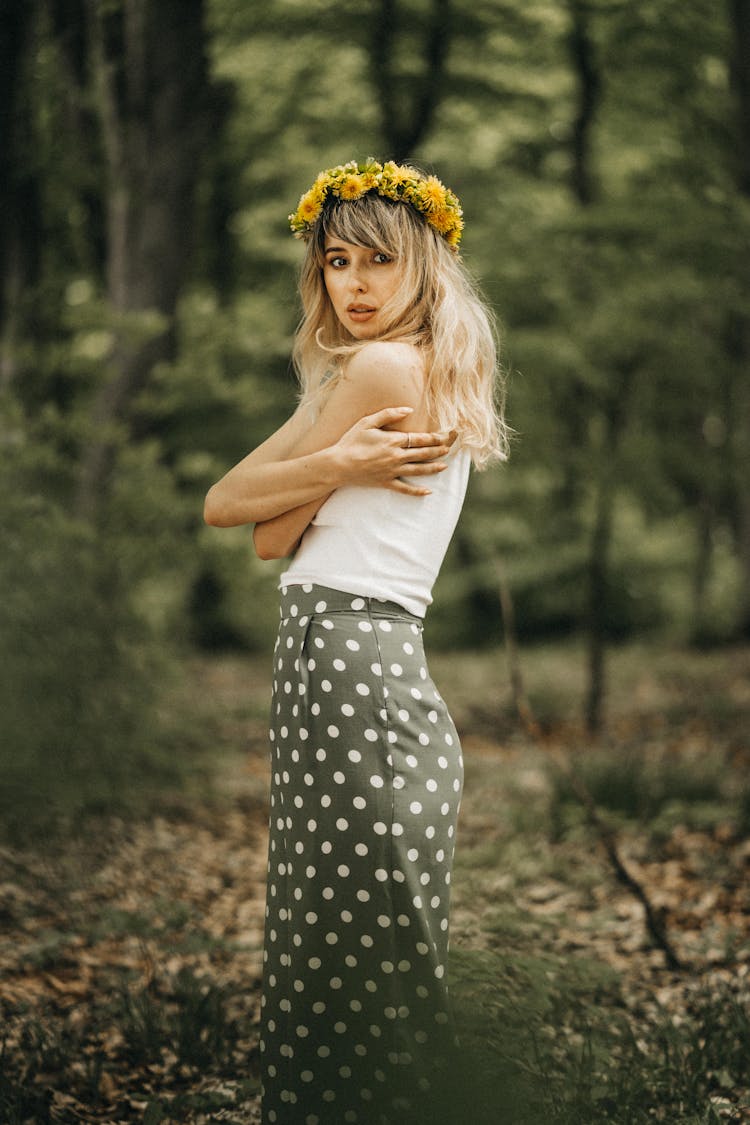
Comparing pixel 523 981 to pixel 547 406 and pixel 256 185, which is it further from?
pixel 256 185

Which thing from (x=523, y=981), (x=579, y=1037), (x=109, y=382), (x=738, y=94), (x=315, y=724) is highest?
(x=738, y=94)

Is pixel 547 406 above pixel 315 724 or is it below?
above

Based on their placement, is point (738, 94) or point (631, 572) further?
point (631, 572)

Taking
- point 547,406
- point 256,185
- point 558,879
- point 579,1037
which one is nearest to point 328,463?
point 579,1037

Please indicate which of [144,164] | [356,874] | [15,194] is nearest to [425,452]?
[356,874]

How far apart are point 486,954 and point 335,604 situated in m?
1.13

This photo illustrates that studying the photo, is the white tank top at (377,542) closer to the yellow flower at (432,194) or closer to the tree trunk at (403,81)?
the yellow flower at (432,194)

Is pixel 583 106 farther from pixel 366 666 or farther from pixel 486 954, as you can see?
pixel 366 666

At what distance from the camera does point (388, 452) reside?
197 cm

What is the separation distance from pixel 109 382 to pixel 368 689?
4187 millimetres

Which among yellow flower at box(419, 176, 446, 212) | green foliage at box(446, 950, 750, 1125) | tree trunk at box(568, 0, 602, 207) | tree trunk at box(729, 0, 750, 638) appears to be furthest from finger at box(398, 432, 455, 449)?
tree trunk at box(568, 0, 602, 207)

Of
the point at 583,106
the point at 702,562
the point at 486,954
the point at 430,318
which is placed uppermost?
the point at 583,106

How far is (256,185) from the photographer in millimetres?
10625

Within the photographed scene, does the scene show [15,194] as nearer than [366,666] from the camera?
No
